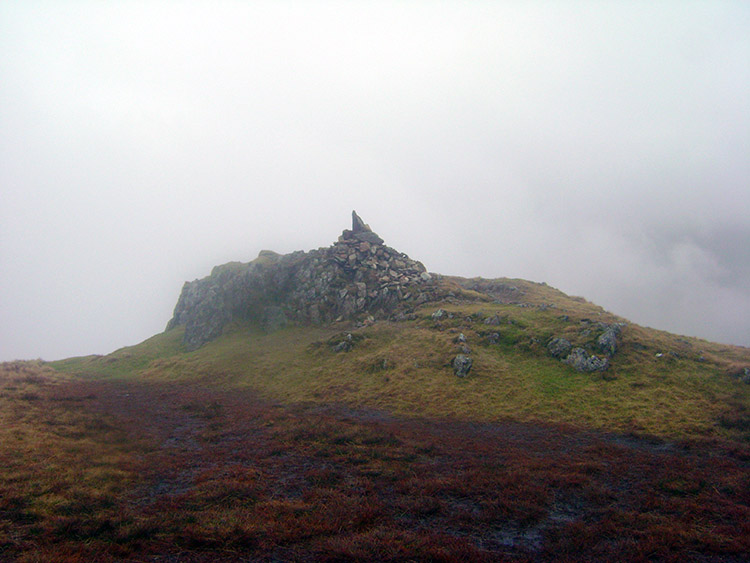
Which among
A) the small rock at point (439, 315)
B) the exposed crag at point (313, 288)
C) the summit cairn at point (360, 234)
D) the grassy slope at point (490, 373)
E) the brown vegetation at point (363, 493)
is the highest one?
the summit cairn at point (360, 234)

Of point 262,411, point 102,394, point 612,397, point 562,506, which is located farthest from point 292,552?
point 102,394

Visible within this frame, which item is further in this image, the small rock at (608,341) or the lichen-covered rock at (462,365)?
the lichen-covered rock at (462,365)

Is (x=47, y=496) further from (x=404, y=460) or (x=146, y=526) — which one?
(x=404, y=460)

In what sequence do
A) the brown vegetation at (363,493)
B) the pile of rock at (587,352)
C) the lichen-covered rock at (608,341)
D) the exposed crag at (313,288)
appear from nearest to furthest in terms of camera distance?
the brown vegetation at (363,493) → the pile of rock at (587,352) → the lichen-covered rock at (608,341) → the exposed crag at (313,288)

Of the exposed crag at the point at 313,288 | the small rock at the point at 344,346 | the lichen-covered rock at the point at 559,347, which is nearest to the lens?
the lichen-covered rock at the point at 559,347

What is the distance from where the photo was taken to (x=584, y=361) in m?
35.8

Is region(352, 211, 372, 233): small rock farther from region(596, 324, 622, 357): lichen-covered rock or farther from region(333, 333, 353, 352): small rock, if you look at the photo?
region(596, 324, 622, 357): lichen-covered rock

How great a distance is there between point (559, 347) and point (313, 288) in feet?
151

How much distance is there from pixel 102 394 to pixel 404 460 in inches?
1669

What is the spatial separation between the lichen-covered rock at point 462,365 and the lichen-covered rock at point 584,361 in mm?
10349

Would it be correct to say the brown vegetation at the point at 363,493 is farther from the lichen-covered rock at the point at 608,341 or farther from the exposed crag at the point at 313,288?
the exposed crag at the point at 313,288

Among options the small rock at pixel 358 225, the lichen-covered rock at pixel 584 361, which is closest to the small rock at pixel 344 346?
the lichen-covered rock at pixel 584 361

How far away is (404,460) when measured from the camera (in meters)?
21.7

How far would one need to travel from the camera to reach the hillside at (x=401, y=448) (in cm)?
1316
